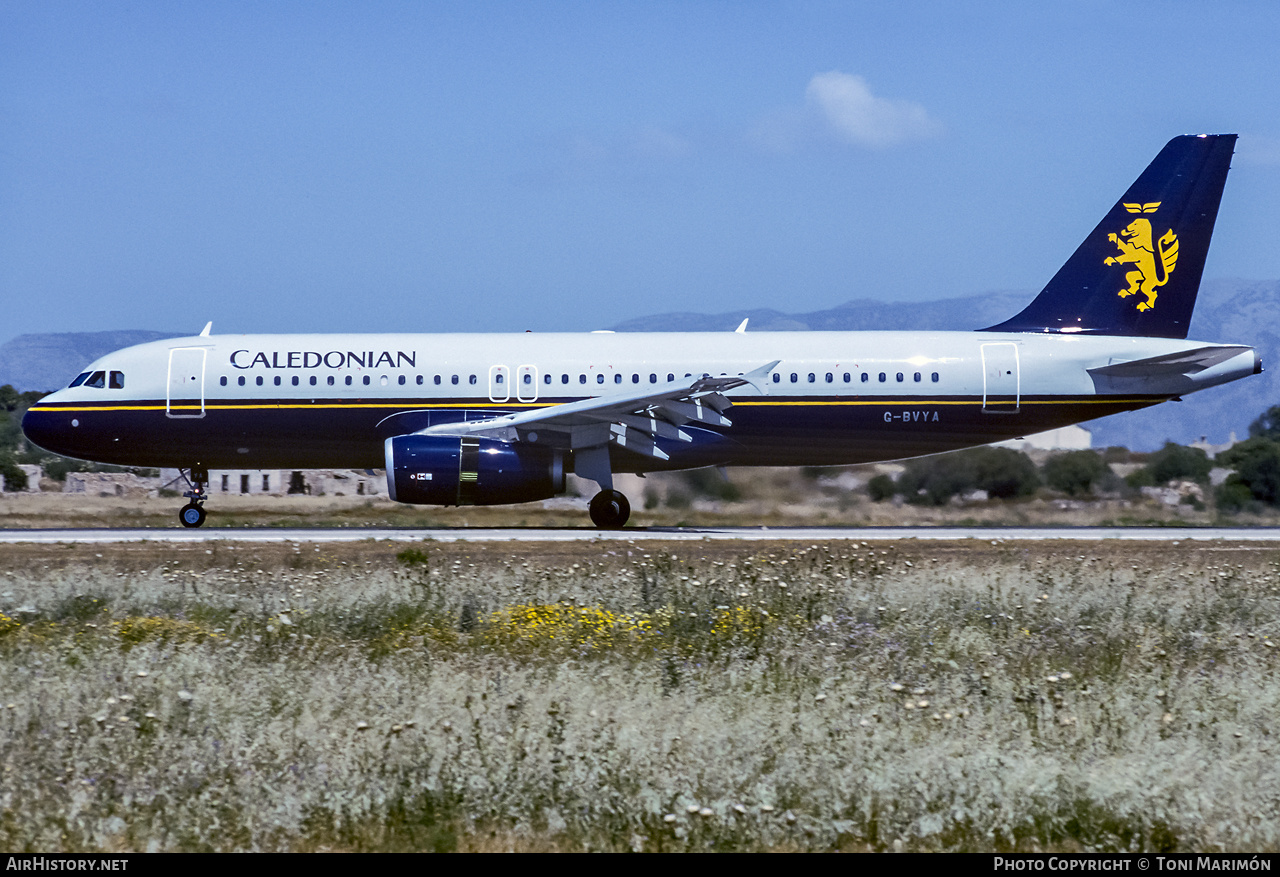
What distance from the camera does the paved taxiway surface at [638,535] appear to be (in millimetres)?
20953

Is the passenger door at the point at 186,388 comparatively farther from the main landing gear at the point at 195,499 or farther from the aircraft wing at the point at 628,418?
the aircraft wing at the point at 628,418

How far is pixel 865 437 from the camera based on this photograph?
23609mm

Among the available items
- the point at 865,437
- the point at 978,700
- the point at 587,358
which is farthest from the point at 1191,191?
the point at 978,700

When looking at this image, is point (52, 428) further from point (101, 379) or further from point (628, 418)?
point (628, 418)

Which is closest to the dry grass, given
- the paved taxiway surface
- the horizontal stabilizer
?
the paved taxiway surface

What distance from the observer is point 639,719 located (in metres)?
7.41

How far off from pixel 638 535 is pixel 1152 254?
11368 mm

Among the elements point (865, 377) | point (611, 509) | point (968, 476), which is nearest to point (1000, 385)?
point (865, 377)

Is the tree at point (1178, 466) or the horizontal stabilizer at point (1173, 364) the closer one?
the horizontal stabilizer at point (1173, 364)

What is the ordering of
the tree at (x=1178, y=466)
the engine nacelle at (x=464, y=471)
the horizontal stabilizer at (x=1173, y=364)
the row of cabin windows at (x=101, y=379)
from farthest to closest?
the tree at (x=1178, y=466), the row of cabin windows at (x=101, y=379), the horizontal stabilizer at (x=1173, y=364), the engine nacelle at (x=464, y=471)

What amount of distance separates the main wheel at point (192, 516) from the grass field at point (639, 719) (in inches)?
459

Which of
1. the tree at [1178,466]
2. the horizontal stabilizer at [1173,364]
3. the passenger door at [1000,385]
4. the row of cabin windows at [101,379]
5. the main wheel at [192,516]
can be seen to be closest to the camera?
the horizontal stabilizer at [1173,364]

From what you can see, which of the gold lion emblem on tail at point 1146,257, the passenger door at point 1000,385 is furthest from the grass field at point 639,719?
the gold lion emblem on tail at point 1146,257

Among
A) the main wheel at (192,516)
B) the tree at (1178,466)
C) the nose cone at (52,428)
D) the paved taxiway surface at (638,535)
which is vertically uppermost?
the nose cone at (52,428)
